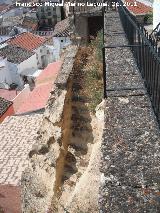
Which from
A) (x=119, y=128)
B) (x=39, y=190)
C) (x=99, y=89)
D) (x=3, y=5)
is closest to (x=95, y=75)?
(x=99, y=89)

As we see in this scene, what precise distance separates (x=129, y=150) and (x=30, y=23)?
127ft

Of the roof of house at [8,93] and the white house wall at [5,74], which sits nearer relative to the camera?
the roof of house at [8,93]

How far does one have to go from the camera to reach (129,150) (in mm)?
3693

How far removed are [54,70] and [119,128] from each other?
14.8 metres

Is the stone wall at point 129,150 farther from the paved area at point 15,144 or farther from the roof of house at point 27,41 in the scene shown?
the roof of house at point 27,41

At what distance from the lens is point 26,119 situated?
13.4 m

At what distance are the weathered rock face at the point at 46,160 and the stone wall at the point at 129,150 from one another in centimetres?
318

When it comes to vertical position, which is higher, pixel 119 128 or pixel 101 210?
pixel 119 128

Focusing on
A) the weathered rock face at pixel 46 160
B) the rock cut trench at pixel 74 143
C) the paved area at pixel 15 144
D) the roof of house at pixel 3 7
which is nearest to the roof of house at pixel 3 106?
the paved area at pixel 15 144

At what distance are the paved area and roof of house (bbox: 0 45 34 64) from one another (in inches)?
626

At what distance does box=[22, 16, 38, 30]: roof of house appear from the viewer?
131 feet

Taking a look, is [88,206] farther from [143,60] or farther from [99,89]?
[99,89]

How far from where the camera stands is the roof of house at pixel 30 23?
4003 centimetres

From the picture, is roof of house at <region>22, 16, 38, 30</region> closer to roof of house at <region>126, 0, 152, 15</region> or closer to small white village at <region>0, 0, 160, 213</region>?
roof of house at <region>126, 0, 152, 15</region>
